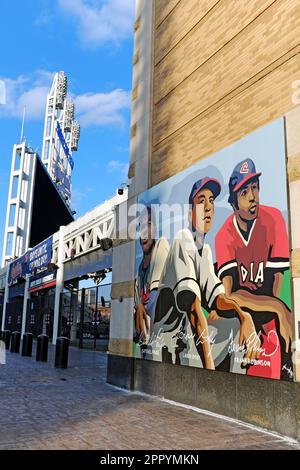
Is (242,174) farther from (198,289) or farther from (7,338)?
(7,338)

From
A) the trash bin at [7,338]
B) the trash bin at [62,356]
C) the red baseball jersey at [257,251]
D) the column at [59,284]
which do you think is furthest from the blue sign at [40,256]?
the red baseball jersey at [257,251]

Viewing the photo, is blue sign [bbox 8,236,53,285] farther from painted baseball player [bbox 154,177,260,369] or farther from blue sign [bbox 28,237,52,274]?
painted baseball player [bbox 154,177,260,369]

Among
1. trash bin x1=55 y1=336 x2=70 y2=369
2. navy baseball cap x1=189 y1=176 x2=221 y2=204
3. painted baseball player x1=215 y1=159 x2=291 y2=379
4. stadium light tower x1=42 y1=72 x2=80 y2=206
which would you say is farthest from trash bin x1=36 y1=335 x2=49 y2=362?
stadium light tower x1=42 y1=72 x2=80 y2=206

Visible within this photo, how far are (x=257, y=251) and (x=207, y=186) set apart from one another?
194 centimetres

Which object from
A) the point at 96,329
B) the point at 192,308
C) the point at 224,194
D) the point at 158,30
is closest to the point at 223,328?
the point at 192,308

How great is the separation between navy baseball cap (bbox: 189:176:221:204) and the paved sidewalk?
3.81 m

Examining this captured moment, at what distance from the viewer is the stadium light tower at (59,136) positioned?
65.1 meters

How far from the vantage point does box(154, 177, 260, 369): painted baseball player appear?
286 inches

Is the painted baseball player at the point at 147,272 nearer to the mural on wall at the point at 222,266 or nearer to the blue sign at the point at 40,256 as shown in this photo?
the mural on wall at the point at 222,266

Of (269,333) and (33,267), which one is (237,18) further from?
(33,267)

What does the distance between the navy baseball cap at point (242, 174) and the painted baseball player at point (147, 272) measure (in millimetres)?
2246

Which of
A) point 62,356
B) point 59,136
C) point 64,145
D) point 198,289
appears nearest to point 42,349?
point 62,356

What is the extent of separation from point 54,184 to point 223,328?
59955 millimetres

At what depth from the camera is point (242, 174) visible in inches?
291
